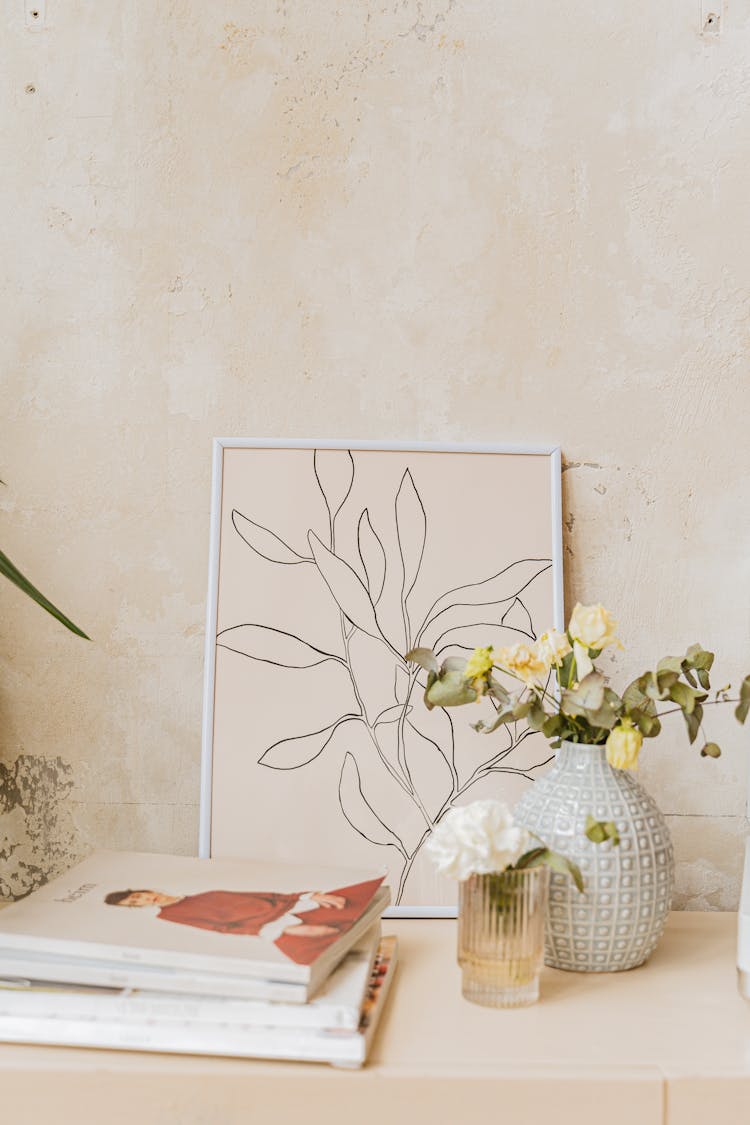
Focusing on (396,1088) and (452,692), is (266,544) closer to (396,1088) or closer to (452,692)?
(452,692)

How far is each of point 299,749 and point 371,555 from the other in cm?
25

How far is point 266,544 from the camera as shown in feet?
3.96

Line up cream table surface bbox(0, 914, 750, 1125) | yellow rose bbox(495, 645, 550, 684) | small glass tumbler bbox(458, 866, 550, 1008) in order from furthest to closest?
yellow rose bbox(495, 645, 550, 684), small glass tumbler bbox(458, 866, 550, 1008), cream table surface bbox(0, 914, 750, 1125)

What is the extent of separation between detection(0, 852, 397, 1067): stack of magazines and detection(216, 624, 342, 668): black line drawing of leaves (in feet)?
1.07

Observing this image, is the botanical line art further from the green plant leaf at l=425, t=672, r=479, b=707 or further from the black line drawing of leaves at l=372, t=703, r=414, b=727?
the green plant leaf at l=425, t=672, r=479, b=707

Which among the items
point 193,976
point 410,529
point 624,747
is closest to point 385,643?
point 410,529

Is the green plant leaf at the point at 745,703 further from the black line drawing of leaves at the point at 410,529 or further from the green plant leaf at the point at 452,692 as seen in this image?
the black line drawing of leaves at the point at 410,529

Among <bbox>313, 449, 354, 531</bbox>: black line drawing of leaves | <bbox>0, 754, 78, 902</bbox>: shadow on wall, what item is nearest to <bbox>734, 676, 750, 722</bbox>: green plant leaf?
<bbox>313, 449, 354, 531</bbox>: black line drawing of leaves

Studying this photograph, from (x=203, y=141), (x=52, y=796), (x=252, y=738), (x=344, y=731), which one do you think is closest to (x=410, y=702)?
(x=344, y=731)

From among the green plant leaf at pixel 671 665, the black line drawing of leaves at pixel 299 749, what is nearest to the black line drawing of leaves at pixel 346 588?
the black line drawing of leaves at pixel 299 749

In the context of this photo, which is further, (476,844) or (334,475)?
(334,475)

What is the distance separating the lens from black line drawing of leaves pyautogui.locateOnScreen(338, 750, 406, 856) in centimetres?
117

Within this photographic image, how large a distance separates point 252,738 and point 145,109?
797 mm

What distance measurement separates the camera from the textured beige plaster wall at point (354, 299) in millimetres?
1220
